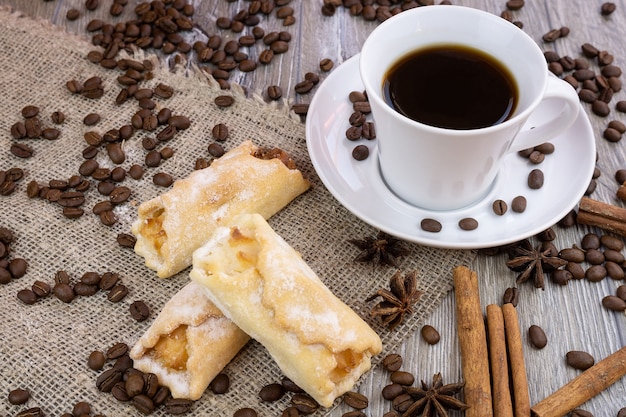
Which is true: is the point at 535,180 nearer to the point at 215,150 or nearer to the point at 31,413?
the point at 215,150

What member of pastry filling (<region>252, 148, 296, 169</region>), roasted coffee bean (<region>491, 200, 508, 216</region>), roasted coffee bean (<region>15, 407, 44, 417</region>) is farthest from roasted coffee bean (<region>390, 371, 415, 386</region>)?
roasted coffee bean (<region>15, 407, 44, 417</region>)

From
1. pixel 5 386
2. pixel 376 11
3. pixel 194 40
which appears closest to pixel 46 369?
pixel 5 386

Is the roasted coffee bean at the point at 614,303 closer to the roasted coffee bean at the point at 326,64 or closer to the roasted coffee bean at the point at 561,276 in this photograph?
the roasted coffee bean at the point at 561,276

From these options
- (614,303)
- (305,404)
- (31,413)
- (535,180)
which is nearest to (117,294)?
(31,413)

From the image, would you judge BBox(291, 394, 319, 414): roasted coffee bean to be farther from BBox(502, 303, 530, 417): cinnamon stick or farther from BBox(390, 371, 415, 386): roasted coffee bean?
BBox(502, 303, 530, 417): cinnamon stick

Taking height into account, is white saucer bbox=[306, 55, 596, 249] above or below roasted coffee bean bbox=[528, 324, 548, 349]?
above

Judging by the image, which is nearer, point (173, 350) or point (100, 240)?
point (173, 350)
